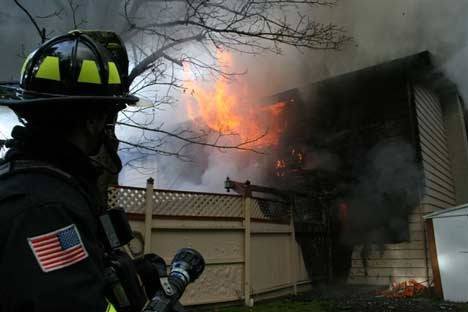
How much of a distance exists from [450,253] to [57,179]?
7.64m

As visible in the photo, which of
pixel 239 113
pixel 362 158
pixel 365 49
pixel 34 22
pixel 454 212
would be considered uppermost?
pixel 365 49

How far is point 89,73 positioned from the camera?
132 centimetres

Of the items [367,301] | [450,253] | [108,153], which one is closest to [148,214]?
[367,301]

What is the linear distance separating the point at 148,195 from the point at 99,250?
525 cm

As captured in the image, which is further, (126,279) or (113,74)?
(113,74)

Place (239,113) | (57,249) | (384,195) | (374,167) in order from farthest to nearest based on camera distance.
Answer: (239,113)
(374,167)
(384,195)
(57,249)

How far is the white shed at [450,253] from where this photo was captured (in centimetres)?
686

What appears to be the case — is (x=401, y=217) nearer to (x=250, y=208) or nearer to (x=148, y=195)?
(x=250, y=208)

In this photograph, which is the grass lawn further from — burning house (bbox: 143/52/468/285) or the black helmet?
the black helmet

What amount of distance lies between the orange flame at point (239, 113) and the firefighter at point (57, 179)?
971 cm

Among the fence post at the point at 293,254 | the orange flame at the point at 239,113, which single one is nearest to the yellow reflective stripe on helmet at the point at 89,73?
the fence post at the point at 293,254

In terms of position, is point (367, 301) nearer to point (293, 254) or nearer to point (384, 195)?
point (293, 254)

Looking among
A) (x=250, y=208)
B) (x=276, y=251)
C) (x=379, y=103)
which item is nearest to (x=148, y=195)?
(x=250, y=208)

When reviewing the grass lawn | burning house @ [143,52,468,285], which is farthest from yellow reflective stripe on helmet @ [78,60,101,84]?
burning house @ [143,52,468,285]
